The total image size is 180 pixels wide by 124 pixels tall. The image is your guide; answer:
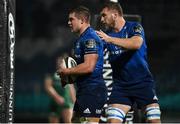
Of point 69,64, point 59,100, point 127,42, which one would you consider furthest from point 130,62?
point 59,100

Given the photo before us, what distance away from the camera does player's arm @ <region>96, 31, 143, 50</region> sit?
→ 751cm

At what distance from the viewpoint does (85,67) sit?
7.59 meters

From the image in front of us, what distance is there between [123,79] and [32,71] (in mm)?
12405

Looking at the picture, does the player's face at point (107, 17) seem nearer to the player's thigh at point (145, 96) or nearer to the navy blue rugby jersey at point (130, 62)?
the navy blue rugby jersey at point (130, 62)

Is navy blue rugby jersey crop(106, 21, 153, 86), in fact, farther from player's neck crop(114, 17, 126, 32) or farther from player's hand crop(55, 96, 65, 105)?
player's hand crop(55, 96, 65, 105)

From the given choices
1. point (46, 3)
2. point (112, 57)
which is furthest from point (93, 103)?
point (46, 3)

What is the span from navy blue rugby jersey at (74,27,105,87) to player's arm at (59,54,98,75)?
6cm

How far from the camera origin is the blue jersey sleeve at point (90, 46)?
25.2ft

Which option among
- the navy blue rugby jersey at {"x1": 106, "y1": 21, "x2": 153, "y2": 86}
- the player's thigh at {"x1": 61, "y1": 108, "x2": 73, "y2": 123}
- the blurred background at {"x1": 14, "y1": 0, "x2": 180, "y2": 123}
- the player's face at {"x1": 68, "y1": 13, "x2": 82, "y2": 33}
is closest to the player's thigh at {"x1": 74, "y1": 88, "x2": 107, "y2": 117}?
the navy blue rugby jersey at {"x1": 106, "y1": 21, "x2": 153, "y2": 86}

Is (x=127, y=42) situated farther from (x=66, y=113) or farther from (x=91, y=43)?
(x=66, y=113)

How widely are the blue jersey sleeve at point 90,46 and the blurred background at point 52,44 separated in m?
11.8

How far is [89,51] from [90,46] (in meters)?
0.06

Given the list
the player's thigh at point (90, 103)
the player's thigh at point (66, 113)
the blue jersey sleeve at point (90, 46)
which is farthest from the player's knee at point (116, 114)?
the player's thigh at point (66, 113)

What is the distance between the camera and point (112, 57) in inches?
314
